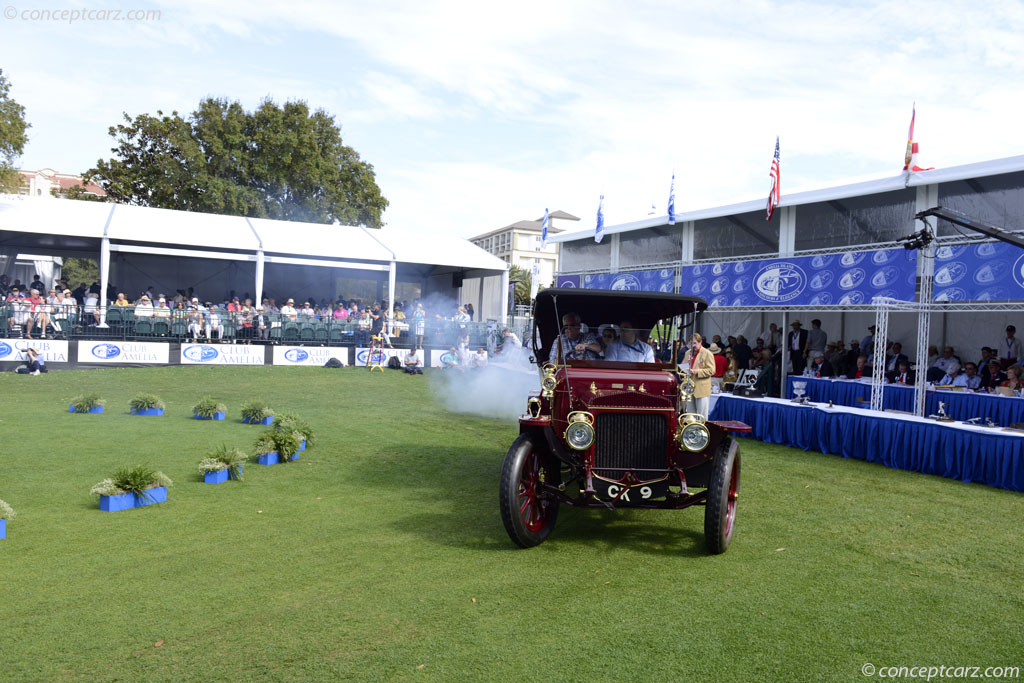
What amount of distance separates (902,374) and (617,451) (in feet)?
38.4

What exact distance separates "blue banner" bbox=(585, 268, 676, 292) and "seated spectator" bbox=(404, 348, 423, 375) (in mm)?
6236

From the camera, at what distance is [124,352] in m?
21.0

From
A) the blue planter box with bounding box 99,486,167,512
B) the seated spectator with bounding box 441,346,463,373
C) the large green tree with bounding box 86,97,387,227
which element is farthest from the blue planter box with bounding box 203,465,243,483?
the large green tree with bounding box 86,97,387,227

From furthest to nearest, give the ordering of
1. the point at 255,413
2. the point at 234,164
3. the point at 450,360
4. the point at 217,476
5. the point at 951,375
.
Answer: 1. the point at 234,164
2. the point at 450,360
3. the point at 951,375
4. the point at 255,413
5. the point at 217,476

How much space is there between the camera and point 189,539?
5.93 metres

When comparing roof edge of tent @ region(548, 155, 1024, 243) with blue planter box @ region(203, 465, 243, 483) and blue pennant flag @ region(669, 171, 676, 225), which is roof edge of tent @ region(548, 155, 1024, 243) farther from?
→ blue planter box @ region(203, 465, 243, 483)

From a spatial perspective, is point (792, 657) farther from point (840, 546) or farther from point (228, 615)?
point (228, 615)

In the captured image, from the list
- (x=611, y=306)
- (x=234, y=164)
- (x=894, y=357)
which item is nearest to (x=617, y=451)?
(x=611, y=306)

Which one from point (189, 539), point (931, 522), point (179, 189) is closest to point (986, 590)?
point (931, 522)

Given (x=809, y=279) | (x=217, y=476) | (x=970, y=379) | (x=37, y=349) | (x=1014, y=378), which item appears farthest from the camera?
(x=37, y=349)

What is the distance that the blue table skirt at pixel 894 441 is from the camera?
8758 mm

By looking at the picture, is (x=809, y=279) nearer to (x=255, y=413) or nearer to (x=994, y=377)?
(x=994, y=377)

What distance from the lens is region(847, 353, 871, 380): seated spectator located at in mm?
15969

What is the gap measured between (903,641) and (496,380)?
14.3m
